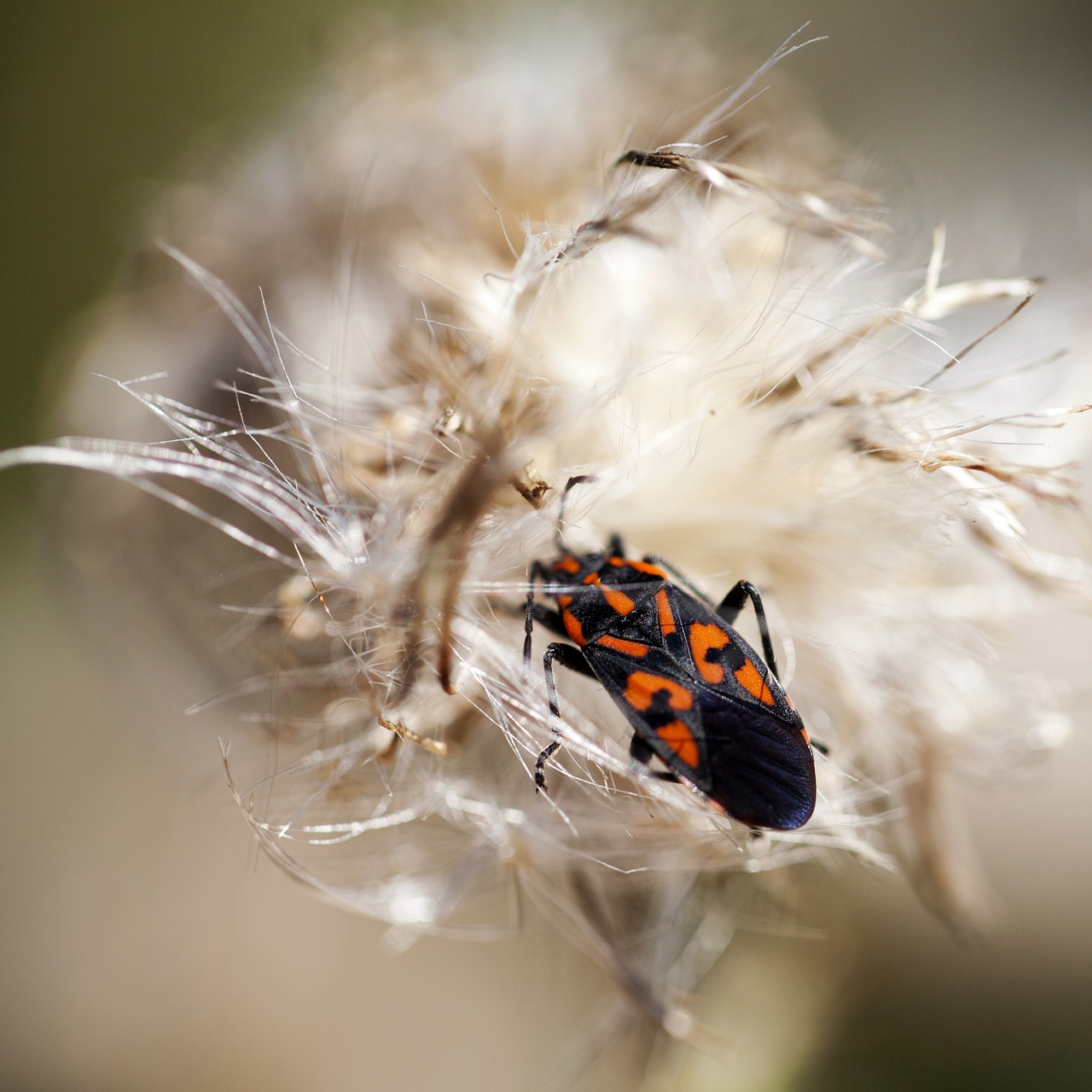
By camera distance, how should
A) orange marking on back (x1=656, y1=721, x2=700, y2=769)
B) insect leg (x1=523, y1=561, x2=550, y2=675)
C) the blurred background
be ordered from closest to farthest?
orange marking on back (x1=656, y1=721, x2=700, y2=769), insect leg (x1=523, y1=561, x2=550, y2=675), the blurred background

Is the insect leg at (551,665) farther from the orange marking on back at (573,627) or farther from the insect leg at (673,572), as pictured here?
the insect leg at (673,572)

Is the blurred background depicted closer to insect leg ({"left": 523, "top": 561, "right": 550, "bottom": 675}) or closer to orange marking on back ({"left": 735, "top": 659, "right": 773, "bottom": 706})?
insect leg ({"left": 523, "top": 561, "right": 550, "bottom": 675})

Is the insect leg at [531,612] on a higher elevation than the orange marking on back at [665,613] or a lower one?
lower

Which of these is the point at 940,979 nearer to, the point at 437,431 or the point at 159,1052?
the point at 159,1052

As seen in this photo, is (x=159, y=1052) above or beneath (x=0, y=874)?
beneath

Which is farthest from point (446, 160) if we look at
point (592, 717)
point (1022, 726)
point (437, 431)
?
point (1022, 726)

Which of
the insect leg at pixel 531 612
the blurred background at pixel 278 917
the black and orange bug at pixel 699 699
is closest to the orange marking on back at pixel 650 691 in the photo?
the black and orange bug at pixel 699 699

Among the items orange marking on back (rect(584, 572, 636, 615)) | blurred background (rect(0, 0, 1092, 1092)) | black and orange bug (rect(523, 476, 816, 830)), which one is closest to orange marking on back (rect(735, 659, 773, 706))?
black and orange bug (rect(523, 476, 816, 830))

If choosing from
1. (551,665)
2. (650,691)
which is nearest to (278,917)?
(551,665)
